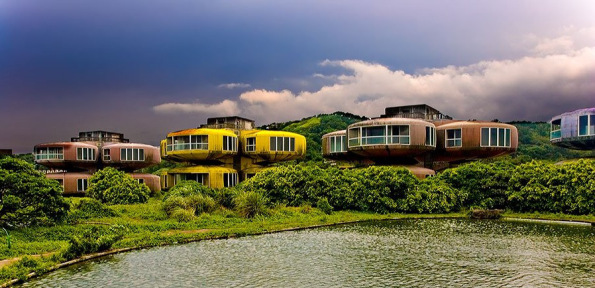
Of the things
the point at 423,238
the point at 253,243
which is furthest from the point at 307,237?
the point at 423,238

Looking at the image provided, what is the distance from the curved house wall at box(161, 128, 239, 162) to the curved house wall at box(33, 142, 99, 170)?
9.45 m

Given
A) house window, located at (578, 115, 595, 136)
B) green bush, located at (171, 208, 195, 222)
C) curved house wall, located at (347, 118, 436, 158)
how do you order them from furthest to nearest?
curved house wall, located at (347, 118, 436, 158), house window, located at (578, 115, 595, 136), green bush, located at (171, 208, 195, 222)

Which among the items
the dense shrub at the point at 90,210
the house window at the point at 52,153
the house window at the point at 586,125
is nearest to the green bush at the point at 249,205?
the dense shrub at the point at 90,210

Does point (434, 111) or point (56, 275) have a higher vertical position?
point (434, 111)

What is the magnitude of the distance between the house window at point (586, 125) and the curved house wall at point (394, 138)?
1139 cm

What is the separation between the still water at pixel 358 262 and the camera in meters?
12.9

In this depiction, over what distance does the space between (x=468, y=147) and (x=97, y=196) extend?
3094cm

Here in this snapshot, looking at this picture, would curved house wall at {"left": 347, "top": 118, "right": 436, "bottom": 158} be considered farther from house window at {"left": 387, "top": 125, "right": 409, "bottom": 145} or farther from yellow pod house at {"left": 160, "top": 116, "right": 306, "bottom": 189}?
yellow pod house at {"left": 160, "top": 116, "right": 306, "bottom": 189}

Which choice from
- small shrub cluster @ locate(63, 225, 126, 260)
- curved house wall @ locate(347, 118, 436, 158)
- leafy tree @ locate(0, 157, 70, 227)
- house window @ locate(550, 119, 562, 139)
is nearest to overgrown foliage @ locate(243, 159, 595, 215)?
curved house wall @ locate(347, 118, 436, 158)

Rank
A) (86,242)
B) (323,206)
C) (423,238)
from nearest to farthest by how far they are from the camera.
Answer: (86,242) < (423,238) < (323,206)

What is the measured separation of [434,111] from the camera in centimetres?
4306

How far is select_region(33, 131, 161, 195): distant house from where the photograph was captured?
42594mm

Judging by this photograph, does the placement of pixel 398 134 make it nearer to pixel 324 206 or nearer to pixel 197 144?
pixel 324 206

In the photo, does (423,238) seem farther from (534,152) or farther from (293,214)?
(534,152)
